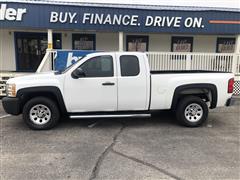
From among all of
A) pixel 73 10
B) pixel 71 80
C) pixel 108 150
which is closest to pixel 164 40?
pixel 73 10

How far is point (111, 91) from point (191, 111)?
7.04ft

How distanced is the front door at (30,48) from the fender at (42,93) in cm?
964

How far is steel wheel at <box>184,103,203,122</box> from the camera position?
6.28 m

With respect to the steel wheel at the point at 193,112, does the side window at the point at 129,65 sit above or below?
above

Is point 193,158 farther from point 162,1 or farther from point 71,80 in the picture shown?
point 162,1

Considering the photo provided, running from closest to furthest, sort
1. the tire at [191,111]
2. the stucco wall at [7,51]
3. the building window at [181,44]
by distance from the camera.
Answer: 1. the tire at [191,111]
2. the stucco wall at [7,51]
3. the building window at [181,44]

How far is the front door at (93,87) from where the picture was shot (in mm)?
5828

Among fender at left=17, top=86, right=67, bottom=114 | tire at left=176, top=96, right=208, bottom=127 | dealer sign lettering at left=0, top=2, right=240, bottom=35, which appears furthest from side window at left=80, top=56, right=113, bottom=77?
dealer sign lettering at left=0, top=2, right=240, bottom=35

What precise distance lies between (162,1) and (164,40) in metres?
4.22

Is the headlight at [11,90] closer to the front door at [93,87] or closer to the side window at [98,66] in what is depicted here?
the front door at [93,87]

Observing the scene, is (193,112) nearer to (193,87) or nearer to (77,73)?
(193,87)

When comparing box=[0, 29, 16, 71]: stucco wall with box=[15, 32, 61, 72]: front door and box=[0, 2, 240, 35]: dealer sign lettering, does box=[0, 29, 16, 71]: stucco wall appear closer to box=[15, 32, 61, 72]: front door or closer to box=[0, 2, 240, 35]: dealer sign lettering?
box=[15, 32, 61, 72]: front door

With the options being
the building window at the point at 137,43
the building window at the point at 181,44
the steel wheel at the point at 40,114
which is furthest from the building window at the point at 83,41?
the steel wheel at the point at 40,114

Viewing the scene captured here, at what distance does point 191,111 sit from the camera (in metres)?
6.31
